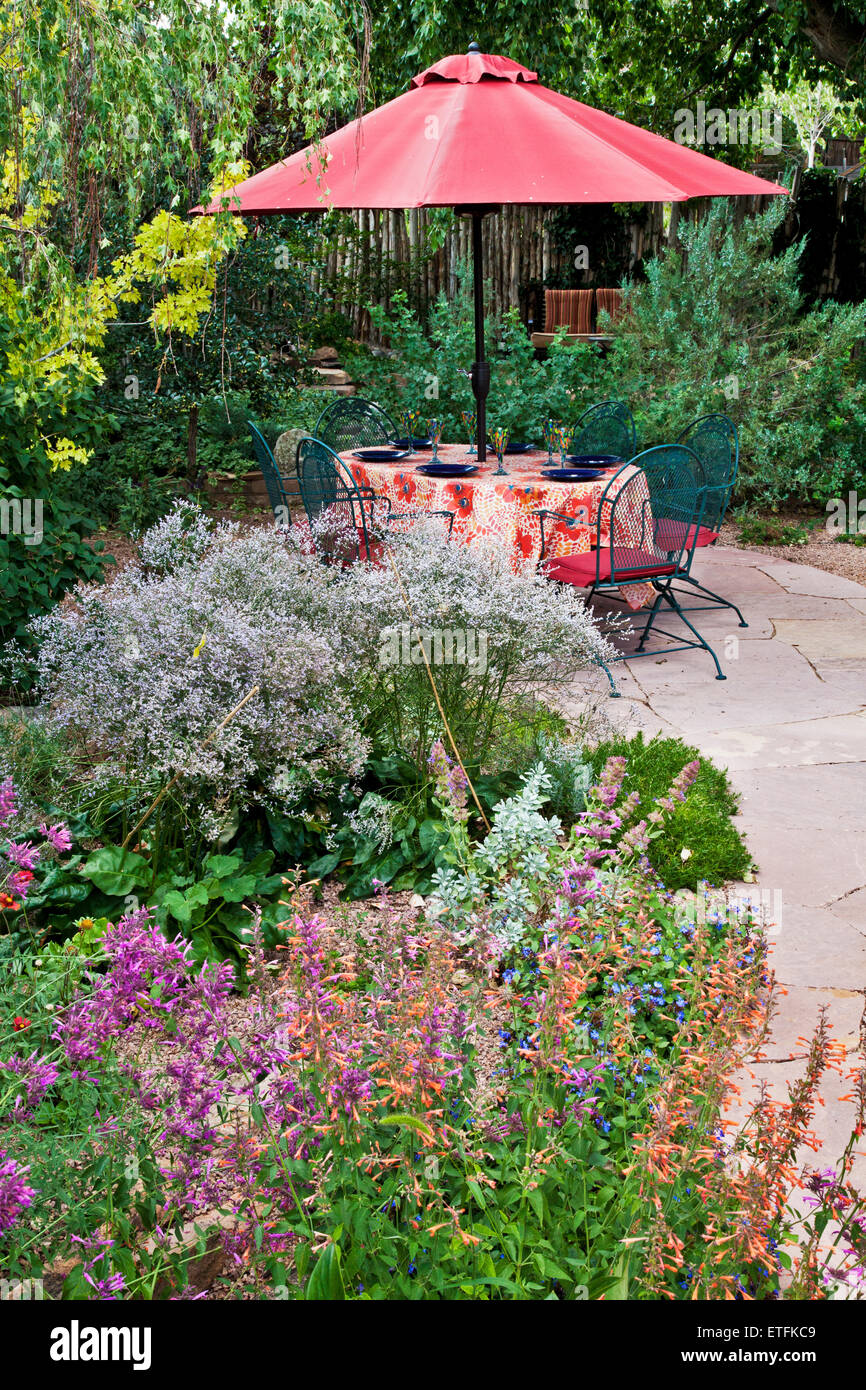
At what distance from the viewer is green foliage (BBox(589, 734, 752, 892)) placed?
367cm

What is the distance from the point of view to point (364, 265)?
1294cm

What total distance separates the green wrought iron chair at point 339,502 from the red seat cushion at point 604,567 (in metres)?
0.62

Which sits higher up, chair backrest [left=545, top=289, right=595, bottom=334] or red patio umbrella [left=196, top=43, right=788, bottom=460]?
chair backrest [left=545, top=289, right=595, bottom=334]

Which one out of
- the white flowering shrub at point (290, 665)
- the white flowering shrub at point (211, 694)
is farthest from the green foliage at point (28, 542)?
the white flowering shrub at point (211, 694)

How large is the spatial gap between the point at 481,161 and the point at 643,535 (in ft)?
6.62

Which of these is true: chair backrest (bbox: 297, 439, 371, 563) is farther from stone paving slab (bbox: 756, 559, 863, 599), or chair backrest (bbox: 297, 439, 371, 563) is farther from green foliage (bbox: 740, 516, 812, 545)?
green foliage (bbox: 740, 516, 812, 545)

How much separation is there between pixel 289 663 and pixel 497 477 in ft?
10.3

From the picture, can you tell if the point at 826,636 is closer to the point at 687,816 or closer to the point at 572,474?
the point at 572,474

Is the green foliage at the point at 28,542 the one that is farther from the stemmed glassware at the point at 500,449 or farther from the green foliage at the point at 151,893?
the stemmed glassware at the point at 500,449

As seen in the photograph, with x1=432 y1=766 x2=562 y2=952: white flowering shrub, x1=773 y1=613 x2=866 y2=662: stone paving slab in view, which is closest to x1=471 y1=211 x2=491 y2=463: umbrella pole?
x1=773 y1=613 x2=866 y2=662: stone paving slab

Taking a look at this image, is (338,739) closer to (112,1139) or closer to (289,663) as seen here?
(289,663)

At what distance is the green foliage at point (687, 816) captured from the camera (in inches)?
145

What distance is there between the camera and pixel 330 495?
19.9ft
